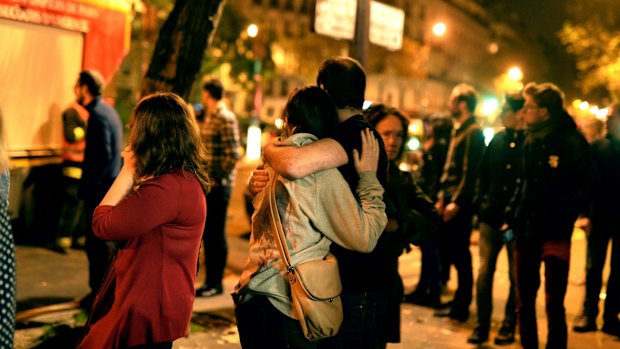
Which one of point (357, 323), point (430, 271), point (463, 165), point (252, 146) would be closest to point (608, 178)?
point (463, 165)

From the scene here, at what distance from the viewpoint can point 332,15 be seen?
8.19 m

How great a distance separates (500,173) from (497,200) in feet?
0.76

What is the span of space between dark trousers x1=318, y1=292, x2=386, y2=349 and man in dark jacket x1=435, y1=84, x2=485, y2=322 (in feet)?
12.1

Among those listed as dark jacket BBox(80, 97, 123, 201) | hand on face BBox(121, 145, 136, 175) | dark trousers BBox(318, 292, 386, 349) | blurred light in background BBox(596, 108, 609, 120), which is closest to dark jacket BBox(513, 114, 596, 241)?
blurred light in background BBox(596, 108, 609, 120)

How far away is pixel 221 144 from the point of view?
7172mm

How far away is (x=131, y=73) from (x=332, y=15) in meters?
25.9

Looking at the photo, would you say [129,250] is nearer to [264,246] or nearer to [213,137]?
[264,246]

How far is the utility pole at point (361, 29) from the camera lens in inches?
316

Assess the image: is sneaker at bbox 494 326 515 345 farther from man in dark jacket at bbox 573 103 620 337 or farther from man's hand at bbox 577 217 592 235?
man's hand at bbox 577 217 592 235

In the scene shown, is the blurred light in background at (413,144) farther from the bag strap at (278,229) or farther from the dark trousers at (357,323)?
the bag strap at (278,229)

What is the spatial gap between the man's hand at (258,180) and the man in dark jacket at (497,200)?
2.99 metres

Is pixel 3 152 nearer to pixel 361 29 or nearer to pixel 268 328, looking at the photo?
pixel 268 328

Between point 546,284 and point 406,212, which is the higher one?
point 406,212

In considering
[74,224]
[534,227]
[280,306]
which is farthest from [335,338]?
[74,224]
